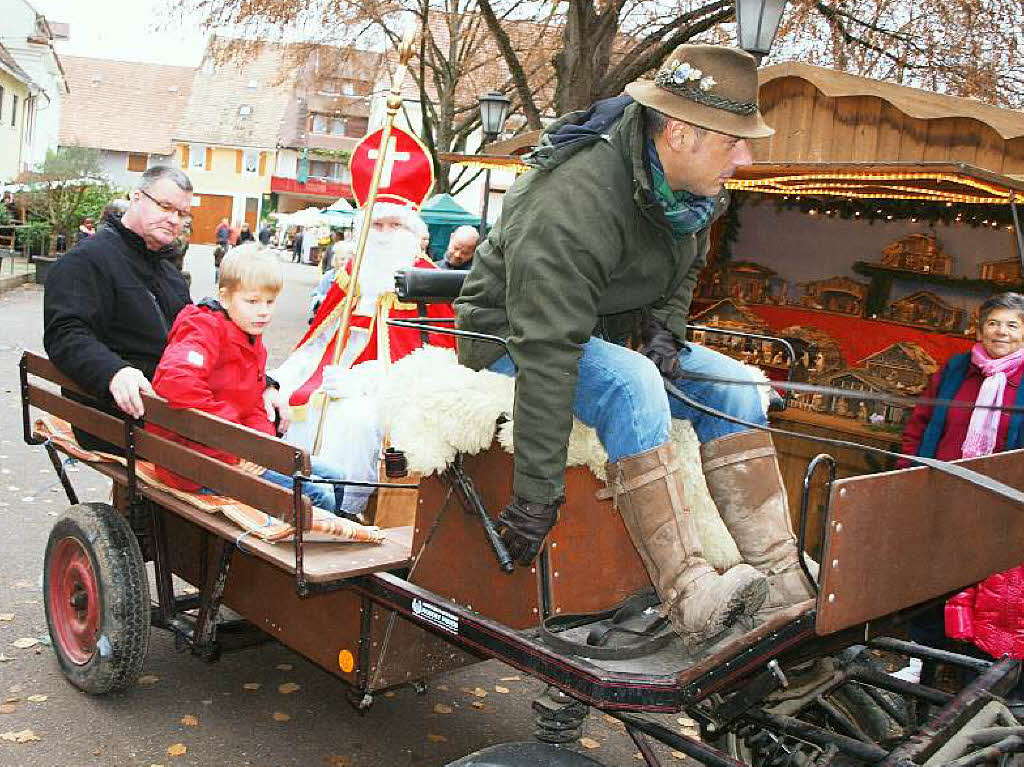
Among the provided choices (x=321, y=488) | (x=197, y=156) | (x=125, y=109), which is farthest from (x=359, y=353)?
(x=125, y=109)

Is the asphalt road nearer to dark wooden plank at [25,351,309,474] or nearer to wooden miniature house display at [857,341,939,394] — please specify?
dark wooden plank at [25,351,309,474]

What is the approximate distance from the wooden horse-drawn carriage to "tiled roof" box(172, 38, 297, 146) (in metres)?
62.3

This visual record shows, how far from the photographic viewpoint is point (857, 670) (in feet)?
11.0

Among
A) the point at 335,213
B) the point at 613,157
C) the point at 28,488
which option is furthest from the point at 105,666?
the point at 335,213

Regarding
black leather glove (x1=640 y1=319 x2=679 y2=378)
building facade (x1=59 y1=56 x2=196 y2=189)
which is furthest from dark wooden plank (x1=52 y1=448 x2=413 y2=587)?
building facade (x1=59 y1=56 x2=196 y2=189)

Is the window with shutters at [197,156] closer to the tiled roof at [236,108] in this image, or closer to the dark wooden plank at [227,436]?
the tiled roof at [236,108]

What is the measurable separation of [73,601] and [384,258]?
8.74 ft

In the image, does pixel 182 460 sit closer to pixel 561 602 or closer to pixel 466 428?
pixel 466 428

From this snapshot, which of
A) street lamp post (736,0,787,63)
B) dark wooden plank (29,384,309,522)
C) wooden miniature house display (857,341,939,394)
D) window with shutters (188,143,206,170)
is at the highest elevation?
window with shutters (188,143,206,170)

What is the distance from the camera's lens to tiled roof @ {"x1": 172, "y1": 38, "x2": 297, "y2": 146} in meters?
63.5

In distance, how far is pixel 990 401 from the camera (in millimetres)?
4844

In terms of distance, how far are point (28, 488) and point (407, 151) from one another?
3604mm

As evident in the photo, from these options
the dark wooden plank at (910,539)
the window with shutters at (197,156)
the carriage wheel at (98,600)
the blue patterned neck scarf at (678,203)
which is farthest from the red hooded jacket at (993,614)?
the window with shutters at (197,156)

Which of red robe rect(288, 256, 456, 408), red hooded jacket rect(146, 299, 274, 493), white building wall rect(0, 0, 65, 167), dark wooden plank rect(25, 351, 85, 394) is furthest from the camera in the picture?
white building wall rect(0, 0, 65, 167)
